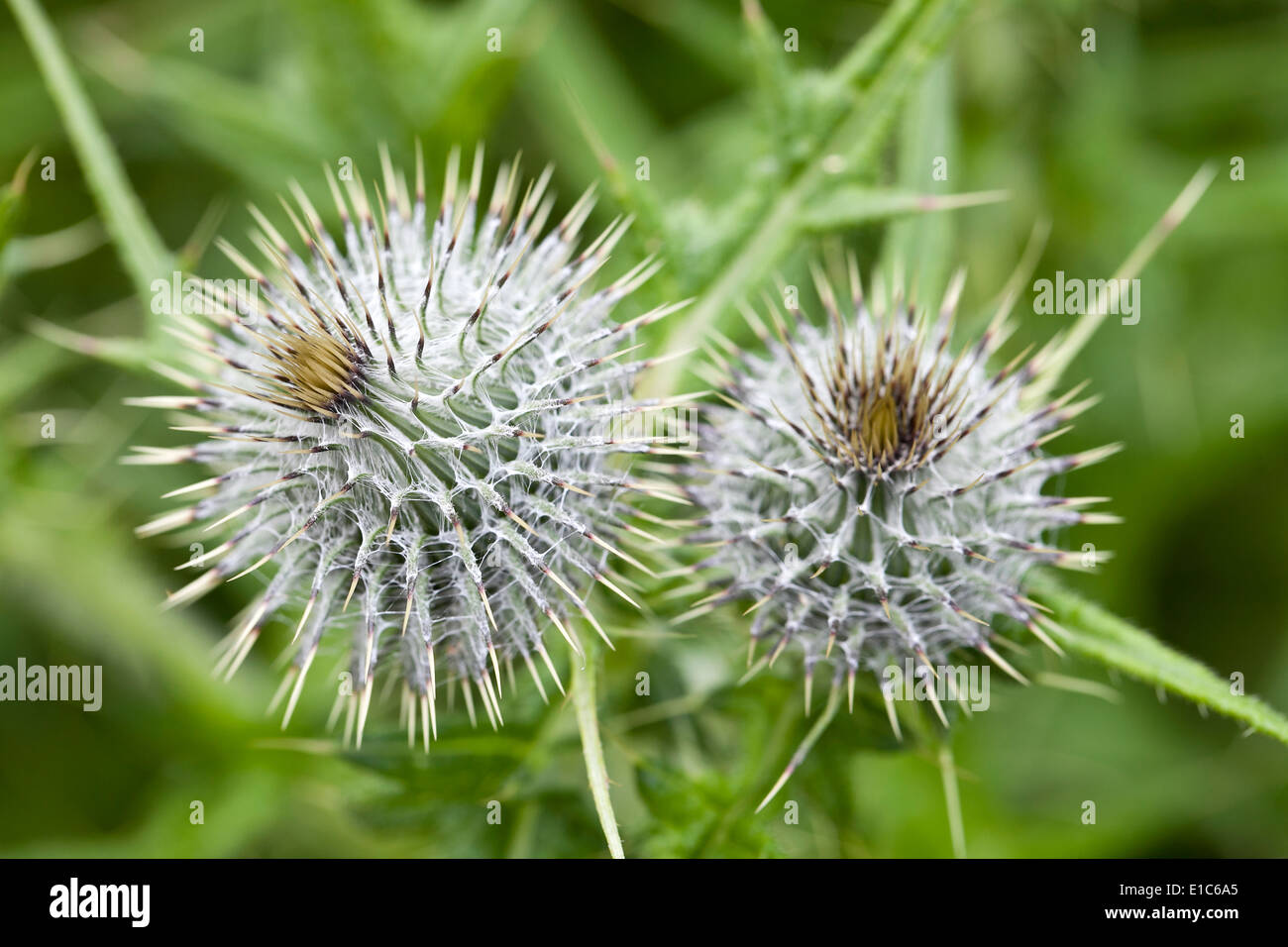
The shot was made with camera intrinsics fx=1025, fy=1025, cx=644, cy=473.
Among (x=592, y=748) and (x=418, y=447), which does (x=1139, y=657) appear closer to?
(x=592, y=748)

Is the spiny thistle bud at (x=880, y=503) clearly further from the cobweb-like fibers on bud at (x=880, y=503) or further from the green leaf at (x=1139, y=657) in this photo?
the green leaf at (x=1139, y=657)

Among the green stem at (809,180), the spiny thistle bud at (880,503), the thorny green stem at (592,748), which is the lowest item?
the thorny green stem at (592,748)

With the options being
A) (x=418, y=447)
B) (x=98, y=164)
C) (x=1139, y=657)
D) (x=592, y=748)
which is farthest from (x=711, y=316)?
(x=98, y=164)

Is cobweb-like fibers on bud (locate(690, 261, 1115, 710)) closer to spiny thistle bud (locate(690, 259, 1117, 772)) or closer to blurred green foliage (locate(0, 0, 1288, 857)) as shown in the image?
spiny thistle bud (locate(690, 259, 1117, 772))

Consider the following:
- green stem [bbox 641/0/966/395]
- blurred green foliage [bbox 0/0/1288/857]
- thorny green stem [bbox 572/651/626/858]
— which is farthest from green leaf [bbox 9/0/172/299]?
thorny green stem [bbox 572/651/626/858]

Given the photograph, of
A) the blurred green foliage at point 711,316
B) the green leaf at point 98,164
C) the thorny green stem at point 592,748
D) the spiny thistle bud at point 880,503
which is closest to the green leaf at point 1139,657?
the spiny thistle bud at point 880,503

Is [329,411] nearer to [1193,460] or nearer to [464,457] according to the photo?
[464,457]

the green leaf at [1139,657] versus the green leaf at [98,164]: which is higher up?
the green leaf at [98,164]
